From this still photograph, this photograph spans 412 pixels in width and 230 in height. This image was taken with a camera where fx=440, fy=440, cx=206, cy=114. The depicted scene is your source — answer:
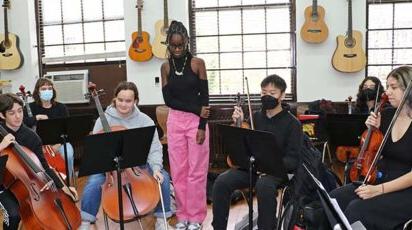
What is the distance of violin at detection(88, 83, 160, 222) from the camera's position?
2766 mm

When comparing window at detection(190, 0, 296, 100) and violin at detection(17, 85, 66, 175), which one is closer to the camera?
violin at detection(17, 85, 66, 175)

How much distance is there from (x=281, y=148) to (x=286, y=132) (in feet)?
0.44

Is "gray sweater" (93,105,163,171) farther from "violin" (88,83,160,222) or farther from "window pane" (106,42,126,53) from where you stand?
"window pane" (106,42,126,53)

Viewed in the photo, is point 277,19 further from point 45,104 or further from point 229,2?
point 45,104

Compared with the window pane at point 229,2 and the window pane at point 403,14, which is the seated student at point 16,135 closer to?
the window pane at point 229,2

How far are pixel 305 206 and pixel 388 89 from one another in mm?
845

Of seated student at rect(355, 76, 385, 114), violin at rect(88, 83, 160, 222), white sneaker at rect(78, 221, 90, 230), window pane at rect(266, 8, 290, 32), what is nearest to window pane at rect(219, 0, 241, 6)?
window pane at rect(266, 8, 290, 32)

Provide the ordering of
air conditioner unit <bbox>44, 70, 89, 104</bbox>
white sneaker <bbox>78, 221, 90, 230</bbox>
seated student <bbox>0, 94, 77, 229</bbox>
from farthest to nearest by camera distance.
Result: air conditioner unit <bbox>44, 70, 89, 104</bbox>, white sneaker <bbox>78, 221, 90, 230</bbox>, seated student <bbox>0, 94, 77, 229</bbox>

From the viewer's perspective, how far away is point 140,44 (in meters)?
5.41

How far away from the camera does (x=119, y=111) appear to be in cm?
312

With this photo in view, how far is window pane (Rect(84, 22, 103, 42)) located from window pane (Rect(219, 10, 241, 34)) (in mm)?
1657

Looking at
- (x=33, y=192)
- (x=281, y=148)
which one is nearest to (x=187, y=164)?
(x=281, y=148)

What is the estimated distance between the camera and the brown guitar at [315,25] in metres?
4.91

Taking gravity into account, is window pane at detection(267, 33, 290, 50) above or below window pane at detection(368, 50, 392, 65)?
above
